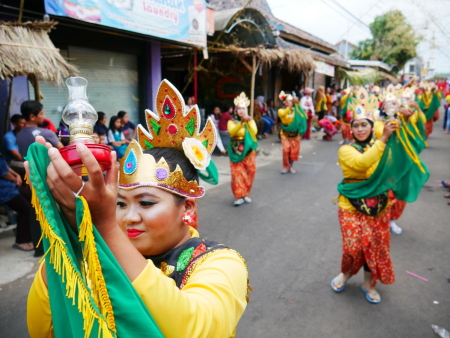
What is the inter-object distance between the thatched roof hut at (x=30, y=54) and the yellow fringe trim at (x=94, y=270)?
390 cm

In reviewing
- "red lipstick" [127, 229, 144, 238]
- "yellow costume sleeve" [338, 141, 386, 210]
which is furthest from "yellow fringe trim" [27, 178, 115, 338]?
"yellow costume sleeve" [338, 141, 386, 210]

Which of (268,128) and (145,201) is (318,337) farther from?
(268,128)

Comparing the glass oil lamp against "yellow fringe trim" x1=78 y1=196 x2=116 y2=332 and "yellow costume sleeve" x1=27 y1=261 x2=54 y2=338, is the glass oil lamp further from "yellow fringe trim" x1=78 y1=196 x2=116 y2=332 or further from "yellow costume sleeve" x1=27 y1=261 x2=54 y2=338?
"yellow costume sleeve" x1=27 y1=261 x2=54 y2=338

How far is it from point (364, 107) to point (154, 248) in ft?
9.48

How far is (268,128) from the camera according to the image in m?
13.6

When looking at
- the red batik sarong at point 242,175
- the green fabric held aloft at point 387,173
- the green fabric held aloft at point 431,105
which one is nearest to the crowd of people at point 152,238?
the green fabric held aloft at point 387,173

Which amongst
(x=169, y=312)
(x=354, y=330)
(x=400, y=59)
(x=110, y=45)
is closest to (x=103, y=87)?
(x=110, y=45)

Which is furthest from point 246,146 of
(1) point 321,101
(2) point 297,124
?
(1) point 321,101

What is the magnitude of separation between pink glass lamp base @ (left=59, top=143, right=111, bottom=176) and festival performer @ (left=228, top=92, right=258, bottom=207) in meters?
5.41

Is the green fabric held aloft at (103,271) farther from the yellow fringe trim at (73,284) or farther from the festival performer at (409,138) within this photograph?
the festival performer at (409,138)

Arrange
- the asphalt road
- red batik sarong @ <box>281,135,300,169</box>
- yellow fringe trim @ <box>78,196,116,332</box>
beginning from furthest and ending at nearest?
1. red batik sarong @ <box>281,135,300,169</box>
2. the asphalt road
3. yellow fringe trim @ <box>78,196,116,332</box>

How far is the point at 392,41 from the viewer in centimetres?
3269

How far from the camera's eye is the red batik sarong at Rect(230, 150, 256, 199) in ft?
20.6

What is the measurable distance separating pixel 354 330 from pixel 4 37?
4.69m
